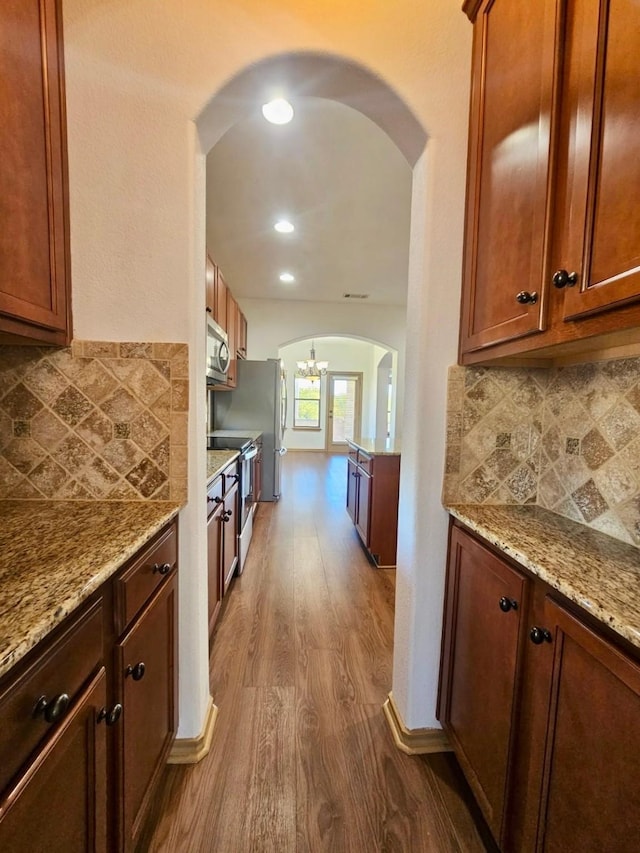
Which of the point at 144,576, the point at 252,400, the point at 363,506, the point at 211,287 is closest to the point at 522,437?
the point at 144,576

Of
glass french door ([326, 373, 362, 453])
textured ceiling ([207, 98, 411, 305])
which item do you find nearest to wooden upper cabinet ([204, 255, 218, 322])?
textured ceiling ([207, 98, 411, 305])

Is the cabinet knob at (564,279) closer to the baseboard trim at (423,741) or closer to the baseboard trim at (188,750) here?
the baseboard trim at (423,741)

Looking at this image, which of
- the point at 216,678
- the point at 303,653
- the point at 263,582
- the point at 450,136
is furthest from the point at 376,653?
the point at 450,136

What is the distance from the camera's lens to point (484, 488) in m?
1.35

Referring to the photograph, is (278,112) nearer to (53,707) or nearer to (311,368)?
(53,707)

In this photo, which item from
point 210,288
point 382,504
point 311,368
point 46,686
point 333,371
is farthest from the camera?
point 333,371

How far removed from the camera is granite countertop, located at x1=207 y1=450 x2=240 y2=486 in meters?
1.81

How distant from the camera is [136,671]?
0.92m

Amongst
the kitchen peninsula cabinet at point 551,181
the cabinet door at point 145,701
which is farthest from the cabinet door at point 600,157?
the cabinet door at point 145,701

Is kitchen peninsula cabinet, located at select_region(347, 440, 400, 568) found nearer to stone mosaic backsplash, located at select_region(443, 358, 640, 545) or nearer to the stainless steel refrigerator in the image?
stone mosaic backsplash, located at select_region(443, 358, 640, 545)

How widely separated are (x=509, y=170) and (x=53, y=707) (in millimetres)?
1602

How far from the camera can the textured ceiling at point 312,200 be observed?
2.04m

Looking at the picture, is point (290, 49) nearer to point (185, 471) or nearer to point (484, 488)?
point (185, 471)

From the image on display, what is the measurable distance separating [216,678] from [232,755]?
0.41 m
